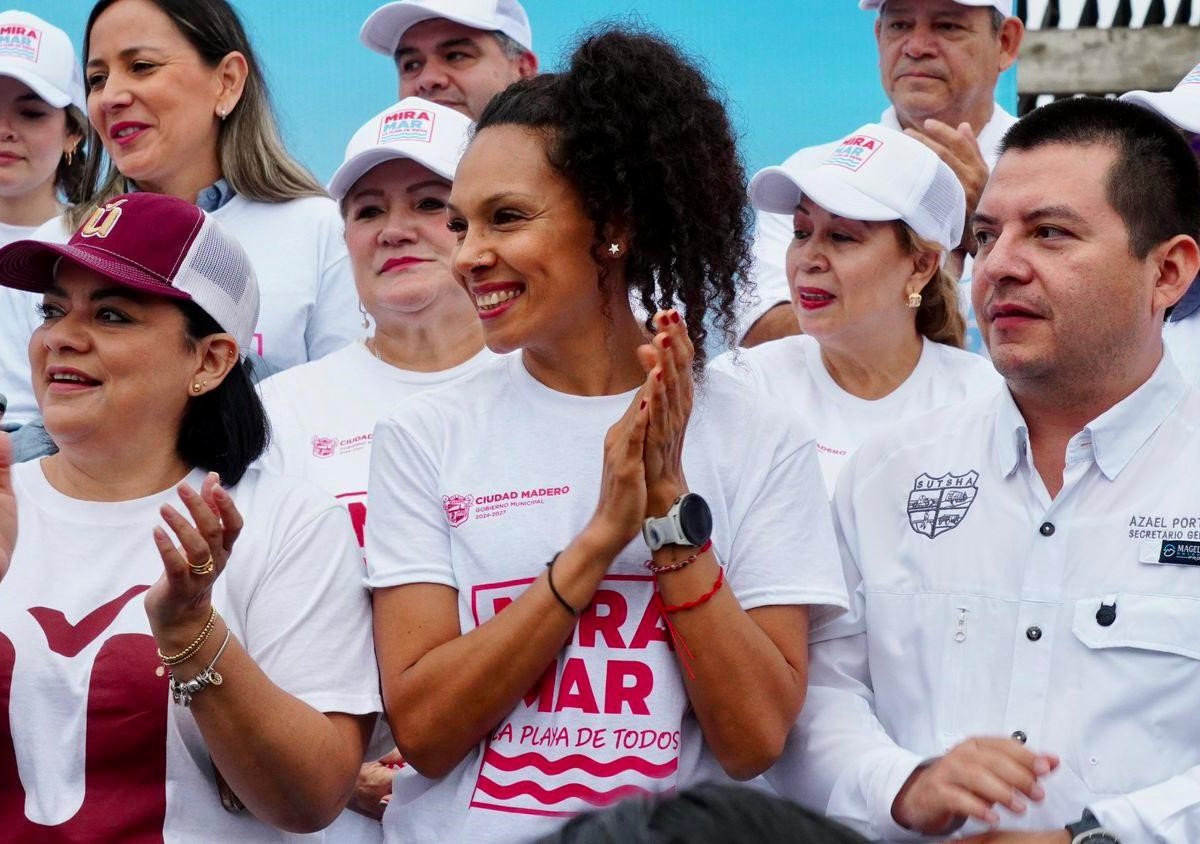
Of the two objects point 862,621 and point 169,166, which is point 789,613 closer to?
point 862,621

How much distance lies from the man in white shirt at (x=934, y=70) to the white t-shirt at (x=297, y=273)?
3.75 ft

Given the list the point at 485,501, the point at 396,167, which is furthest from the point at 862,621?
the point at 396,167

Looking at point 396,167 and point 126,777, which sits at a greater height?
point 396,167

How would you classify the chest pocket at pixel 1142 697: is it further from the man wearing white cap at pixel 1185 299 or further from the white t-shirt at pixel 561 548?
the man wearing white cap at pixel 1185 299

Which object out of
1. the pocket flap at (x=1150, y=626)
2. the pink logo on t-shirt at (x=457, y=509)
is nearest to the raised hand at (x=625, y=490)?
the pink logo on t-shirt at (x=457, y=509)

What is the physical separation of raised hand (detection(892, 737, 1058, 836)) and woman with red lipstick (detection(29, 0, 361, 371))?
209cm

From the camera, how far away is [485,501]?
2754 millimetres

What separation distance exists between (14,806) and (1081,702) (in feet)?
5.41

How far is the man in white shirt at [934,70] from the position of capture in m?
4.75

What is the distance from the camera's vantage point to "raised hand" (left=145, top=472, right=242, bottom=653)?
2432 millimetres

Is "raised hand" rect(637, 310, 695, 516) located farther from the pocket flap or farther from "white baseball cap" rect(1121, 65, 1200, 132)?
"white baseball cap" rect(1121, 65, 1200, 132)

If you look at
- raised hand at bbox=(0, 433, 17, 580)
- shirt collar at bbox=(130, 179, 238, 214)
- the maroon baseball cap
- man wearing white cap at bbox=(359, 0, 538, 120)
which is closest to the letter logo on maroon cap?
the maroon baseball cap

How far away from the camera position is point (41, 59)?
4941mm

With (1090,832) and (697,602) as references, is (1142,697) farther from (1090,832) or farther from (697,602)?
(697,602)
